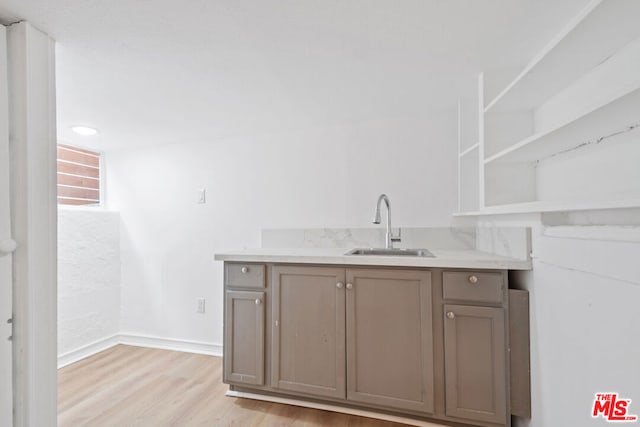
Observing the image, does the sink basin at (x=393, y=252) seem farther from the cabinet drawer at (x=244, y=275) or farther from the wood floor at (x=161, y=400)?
the wood floor at (x=161, y=400)

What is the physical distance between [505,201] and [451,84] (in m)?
0.74

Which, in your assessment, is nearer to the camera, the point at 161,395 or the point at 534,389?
the point at 534,389

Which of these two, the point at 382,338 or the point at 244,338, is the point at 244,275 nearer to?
the point at 244,338

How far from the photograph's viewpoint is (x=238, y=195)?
8.54ft

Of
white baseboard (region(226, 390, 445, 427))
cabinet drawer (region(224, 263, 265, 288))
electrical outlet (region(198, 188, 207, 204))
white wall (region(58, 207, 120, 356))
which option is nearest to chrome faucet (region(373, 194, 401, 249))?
cabinet drawer (region(224, 263, 265, 288))

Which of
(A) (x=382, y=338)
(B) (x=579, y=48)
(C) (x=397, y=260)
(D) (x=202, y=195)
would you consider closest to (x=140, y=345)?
(D) (x=202, y=195)

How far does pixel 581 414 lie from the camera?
1.04 meters

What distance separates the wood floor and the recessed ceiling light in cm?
187

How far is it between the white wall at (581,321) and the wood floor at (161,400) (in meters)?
0.85

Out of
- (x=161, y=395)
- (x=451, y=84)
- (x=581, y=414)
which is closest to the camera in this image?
(x=581, y=414)

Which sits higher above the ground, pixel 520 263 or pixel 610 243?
pixel 610 243

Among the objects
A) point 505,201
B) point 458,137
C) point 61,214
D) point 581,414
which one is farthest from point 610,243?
point 61,214

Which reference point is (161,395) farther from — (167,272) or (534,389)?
(534,389)

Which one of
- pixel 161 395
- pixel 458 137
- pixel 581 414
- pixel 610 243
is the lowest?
pixel 161 395
